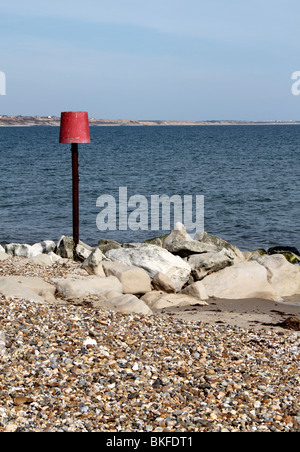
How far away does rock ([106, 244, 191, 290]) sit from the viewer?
11258 mm

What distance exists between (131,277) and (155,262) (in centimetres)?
101

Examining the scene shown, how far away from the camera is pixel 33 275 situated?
1062 centimetres

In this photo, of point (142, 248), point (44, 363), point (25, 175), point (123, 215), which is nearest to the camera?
point (44, 363)

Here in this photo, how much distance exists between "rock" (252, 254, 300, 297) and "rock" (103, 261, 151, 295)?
101 inches

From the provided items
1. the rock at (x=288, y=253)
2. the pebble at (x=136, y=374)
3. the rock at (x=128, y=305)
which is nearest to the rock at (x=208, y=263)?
the rock at (x=288, y=253)

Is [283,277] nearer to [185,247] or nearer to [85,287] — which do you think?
[185,247]

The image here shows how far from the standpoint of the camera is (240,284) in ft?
36.5

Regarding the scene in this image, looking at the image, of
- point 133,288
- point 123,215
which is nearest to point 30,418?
point 133,288

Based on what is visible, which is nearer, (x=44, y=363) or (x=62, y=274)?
(x=44, y=363)

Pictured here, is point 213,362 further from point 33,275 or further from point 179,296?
point 33,275

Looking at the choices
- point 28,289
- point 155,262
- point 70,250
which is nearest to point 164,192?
point 70,250

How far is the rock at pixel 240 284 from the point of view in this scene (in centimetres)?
1102

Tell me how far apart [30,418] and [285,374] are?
274 centimetres
